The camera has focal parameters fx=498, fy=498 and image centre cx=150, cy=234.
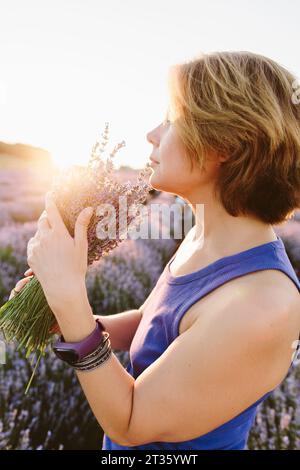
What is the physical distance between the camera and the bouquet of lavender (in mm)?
1525

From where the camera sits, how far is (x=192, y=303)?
4.74ft

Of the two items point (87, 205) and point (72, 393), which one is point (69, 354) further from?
point (72, 393)

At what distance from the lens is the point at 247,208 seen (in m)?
1.59

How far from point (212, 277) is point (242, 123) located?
0.47 m

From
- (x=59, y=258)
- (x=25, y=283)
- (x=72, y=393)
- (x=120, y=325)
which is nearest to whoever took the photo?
(x=59, y=258)

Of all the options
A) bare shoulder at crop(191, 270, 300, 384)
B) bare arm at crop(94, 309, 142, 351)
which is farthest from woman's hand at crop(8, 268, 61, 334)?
bare shoulder at crop(191, 270, 300, 384)

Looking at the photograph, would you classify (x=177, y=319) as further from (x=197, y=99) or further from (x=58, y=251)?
(x=197, y=99)

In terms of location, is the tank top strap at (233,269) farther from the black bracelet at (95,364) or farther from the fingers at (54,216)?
the fingers at (54,216)

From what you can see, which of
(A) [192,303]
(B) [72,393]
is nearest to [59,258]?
(A) [192,303]

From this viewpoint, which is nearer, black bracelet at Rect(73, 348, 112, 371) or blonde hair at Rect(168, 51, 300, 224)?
black bracelet at Rect(73, 348, 112, 371)

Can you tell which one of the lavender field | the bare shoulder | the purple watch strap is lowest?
the lavender field

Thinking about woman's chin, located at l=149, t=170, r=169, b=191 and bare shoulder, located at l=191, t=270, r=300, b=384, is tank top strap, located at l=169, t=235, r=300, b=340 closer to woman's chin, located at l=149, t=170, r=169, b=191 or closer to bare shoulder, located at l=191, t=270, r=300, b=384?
bare shoulder, located at l=191, t=270, r=300, b=384

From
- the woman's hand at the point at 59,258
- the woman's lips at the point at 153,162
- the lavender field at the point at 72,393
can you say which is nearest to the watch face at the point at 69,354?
the woman's hand at the point at 59,258

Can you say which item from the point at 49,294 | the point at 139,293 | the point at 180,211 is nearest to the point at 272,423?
the point at 139,293
